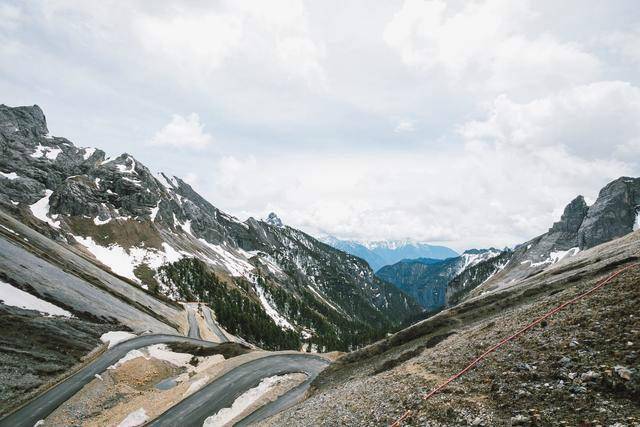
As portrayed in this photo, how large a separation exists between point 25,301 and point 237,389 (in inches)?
1659

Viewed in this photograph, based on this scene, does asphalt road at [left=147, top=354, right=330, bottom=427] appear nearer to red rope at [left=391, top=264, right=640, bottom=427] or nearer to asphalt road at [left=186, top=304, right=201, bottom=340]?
red rope at [left=391, top=264, right=640, bottom=427]

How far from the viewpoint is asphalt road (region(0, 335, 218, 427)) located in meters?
36.2

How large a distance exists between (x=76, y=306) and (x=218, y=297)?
4618 inches

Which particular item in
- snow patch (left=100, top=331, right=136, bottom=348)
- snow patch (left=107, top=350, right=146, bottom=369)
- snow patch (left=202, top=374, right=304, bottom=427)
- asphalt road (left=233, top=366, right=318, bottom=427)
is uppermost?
snow patch (left=100, top=331, right=136, bottom=348)

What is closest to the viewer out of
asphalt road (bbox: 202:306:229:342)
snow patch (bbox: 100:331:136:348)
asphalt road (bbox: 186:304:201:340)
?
snow patch (bbox: 100:331:136:348)

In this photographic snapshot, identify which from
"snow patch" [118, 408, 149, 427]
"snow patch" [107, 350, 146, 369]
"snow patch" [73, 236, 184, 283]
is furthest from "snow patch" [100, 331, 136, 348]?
"snow patch" [73, 236, 184, 283]

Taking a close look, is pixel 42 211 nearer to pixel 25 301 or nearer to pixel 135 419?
pixel 25 301

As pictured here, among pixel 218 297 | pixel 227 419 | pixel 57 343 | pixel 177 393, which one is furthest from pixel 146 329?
pixel 218 297

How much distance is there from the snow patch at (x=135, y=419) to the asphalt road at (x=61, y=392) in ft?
26.7

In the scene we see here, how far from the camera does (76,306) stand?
231ft

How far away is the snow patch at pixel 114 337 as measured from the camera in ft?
196

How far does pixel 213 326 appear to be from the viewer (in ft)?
444

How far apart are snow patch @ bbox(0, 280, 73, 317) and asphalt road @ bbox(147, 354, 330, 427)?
117 feet

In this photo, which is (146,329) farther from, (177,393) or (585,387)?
(585,387)
